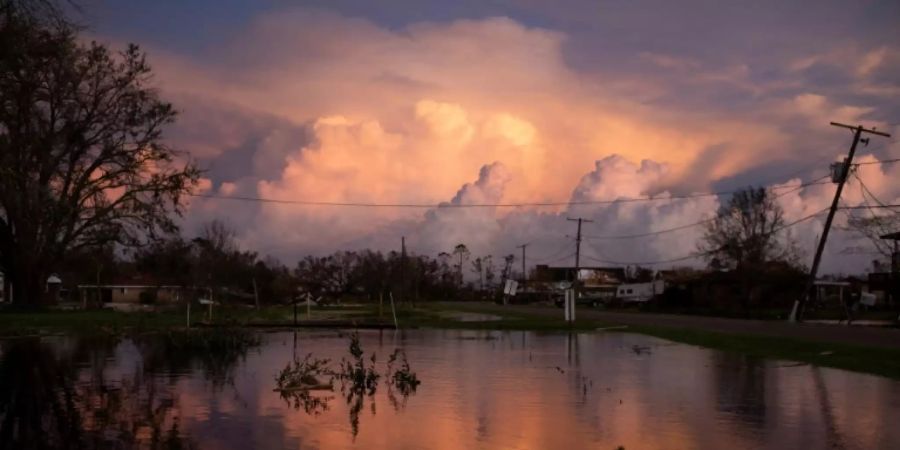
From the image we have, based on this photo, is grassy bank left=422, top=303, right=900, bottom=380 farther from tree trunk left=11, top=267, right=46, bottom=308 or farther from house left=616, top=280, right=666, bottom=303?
→ house left=616, top=280, right=666, bottom=303

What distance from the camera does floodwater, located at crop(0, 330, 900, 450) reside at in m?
11.0

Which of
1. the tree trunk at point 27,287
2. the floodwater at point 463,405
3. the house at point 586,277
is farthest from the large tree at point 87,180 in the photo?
the house at point 586,277

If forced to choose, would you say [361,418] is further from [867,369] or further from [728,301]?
[728,301]

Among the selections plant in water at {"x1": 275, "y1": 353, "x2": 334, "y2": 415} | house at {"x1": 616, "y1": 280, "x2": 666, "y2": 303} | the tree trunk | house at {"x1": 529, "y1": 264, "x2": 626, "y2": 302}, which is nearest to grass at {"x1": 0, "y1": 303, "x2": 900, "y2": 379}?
the tree trunk

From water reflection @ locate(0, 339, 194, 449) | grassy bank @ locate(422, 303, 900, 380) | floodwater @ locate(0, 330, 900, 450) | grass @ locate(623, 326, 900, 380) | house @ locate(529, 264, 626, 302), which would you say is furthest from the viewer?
house @ locate(529, 264, 626, 302)

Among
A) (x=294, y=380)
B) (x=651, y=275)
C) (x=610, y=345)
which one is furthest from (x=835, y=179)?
(x=651, y=275)

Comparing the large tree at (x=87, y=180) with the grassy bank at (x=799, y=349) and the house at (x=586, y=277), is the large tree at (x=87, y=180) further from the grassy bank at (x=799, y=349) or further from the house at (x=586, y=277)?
the house at (x=586, y=277)

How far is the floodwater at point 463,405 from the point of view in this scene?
36.2 ft

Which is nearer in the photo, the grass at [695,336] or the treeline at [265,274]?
the grass at [695,336]

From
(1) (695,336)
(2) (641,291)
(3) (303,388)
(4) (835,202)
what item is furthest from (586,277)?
(3) (303,388)

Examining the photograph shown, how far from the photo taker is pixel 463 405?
14.1m

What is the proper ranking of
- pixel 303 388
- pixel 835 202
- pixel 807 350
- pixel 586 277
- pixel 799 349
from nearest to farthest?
pixel 303 388 → pixel 807 350 → pixel 799 349 → pixel 835 202 → pixel 586 277

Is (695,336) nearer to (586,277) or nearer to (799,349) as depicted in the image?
(799,349)

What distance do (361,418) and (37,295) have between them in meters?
48.8
